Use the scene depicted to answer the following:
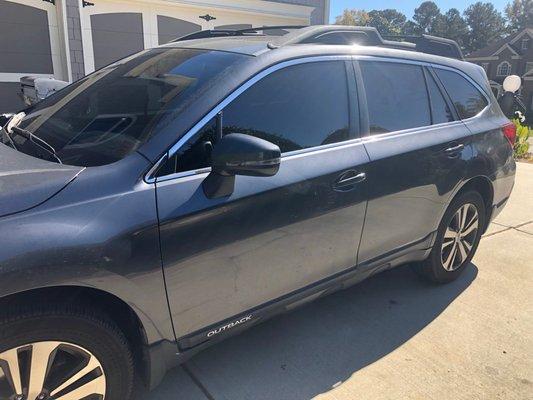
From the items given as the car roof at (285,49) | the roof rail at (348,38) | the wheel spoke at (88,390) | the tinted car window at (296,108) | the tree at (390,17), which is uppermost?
the tree at (390,17)

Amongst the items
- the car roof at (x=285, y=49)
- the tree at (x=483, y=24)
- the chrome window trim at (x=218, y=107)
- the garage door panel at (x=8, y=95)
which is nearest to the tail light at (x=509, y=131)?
the car roof at (x=285, y=49)

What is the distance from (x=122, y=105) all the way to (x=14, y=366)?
4.12ft

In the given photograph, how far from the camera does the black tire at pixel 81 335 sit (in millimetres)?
1627

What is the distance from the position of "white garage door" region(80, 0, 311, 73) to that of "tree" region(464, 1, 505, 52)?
296ft

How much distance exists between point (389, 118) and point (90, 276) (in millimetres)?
2015

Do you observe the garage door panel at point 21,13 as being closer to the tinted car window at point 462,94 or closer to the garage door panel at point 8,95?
the garage door panel at point 8,95

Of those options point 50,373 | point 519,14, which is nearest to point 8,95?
point 50,373

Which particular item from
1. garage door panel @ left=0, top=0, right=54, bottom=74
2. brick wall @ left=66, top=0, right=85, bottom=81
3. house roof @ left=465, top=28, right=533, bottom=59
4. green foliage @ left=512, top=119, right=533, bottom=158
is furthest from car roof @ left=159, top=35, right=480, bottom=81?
house roof @ left=465, top=28, right=533, bottom=59

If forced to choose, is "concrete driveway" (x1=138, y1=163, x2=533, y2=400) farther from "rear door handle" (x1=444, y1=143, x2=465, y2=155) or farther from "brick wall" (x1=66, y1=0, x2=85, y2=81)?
"brick wall" (x1=66, y1=0, x2=85, y2=81)

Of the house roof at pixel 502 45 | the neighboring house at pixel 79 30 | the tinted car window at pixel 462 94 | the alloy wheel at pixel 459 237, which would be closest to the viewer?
the tinted car window at pixel 462 94

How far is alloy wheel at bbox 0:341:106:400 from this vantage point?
1.69 metres

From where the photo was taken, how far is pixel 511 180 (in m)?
3.95

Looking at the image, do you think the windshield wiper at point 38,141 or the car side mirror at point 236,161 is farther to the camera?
the windshield wiper at point 38,141

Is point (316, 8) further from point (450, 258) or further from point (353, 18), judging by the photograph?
point (353, 18)
